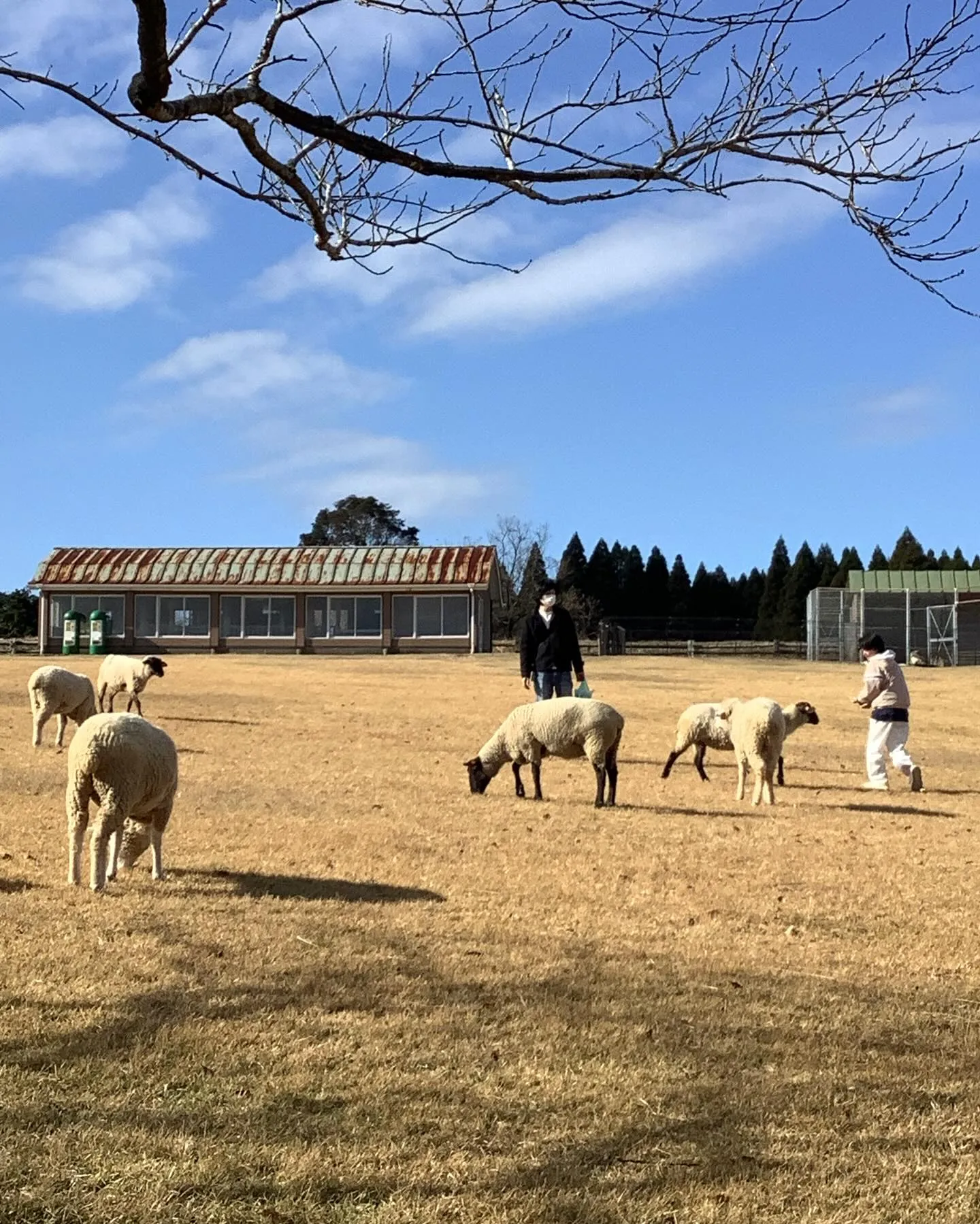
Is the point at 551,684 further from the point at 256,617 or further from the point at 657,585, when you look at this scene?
the point at 657,585

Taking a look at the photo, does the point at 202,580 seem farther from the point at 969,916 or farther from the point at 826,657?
the point at 969,916

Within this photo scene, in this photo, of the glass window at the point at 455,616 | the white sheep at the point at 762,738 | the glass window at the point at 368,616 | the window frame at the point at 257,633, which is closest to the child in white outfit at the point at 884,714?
the white sheep at the point at 762,738

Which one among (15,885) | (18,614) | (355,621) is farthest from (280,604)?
(15,885)

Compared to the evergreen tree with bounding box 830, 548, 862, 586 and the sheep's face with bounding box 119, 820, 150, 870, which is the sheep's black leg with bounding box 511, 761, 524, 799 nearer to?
the sheep's face with bounding box 119, 820, 150, 870

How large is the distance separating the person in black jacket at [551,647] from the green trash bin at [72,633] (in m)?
34.5

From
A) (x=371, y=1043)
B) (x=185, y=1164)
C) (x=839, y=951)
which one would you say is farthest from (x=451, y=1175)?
(x=839, y=951)

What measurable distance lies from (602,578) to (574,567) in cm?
185

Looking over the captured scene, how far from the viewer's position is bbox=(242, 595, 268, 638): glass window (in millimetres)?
48438

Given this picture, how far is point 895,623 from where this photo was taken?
46.7 metres

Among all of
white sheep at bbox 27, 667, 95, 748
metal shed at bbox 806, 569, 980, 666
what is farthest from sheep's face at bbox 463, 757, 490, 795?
→ metal shed at bbox 806, 569, 980, 666

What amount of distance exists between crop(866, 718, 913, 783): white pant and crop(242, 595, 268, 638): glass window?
120 feet

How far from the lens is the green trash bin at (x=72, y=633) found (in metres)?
45.7

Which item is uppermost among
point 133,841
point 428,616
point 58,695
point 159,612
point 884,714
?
point 159,612

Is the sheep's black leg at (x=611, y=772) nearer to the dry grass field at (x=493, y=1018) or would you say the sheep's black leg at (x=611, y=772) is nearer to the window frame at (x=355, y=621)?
the dry grass field at (x=493, y=1018)
